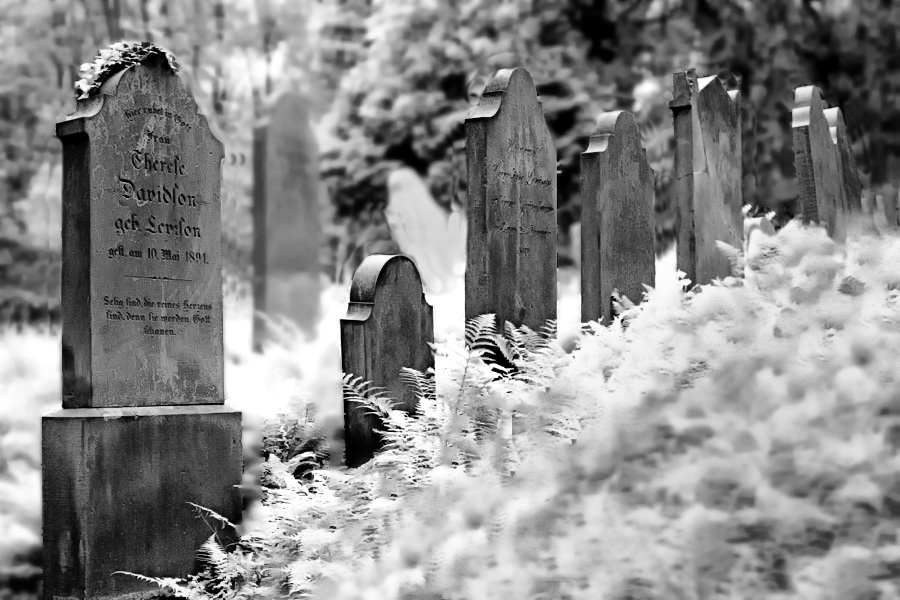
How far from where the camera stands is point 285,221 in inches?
390

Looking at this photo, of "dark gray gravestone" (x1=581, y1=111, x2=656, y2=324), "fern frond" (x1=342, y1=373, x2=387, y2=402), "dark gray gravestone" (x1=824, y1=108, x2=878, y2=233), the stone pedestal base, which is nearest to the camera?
the stone pedestal base

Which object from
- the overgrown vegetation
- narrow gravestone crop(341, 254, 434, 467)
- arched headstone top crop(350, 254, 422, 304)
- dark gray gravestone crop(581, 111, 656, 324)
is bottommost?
the overgrown vegetation

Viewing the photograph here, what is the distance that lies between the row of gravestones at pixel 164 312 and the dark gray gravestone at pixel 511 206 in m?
0.01

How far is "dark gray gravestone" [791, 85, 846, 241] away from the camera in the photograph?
7926mm

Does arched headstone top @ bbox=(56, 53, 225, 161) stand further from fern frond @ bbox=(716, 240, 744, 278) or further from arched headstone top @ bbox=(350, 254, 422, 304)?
fern frond @ bbox=(716, 240, 744, 278)

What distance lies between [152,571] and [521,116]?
10.7 feet

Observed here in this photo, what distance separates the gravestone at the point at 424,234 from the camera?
38.5 ft

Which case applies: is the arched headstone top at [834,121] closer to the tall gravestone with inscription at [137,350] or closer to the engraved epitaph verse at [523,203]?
the engraved epitaph verse at [523,203]

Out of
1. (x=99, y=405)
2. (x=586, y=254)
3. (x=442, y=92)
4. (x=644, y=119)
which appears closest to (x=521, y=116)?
(x=586, y=254)

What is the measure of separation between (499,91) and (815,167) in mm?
2544

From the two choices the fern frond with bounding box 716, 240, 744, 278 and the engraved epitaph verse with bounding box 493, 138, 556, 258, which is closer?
the fern frond with bounding box 716, 240, 744, 278

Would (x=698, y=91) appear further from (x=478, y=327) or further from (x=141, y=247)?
(x=141, y=247)

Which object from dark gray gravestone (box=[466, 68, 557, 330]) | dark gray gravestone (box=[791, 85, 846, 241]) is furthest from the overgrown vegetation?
dark gray gravestone (box=[791, 85, 846, 241])

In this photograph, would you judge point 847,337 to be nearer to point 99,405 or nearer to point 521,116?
point 99,405
